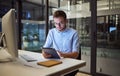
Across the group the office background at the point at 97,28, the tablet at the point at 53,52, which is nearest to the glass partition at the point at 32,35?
the office background at the point at 97,28

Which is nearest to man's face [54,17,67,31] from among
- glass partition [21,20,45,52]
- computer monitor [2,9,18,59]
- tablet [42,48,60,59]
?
tablet [42,48,60,59]

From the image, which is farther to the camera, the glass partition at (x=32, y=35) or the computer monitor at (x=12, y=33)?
the glass partition at (x=32, y=35)

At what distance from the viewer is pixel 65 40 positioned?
2.00m

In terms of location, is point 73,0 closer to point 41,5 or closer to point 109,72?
point 41,5

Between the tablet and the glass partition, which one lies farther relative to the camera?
the glass partition

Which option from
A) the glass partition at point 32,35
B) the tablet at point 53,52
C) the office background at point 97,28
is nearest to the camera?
the tablet at point 53,52

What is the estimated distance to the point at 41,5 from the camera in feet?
15.6

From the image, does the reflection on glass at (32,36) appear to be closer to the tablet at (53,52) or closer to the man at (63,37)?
the man at (63,37)

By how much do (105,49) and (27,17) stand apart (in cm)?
291

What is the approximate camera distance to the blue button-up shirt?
1.96 metres

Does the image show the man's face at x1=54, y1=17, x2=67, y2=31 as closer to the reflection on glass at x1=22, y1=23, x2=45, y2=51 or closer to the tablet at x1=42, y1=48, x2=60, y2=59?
the tablet at x1=42, y1=48, x2=60, y2=59

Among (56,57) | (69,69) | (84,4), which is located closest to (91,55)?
(84,4)

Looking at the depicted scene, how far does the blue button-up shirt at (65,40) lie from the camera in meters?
1.96

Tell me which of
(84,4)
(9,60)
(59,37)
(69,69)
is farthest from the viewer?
(84,4)
